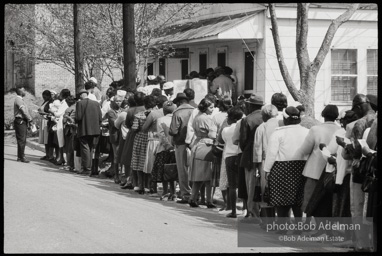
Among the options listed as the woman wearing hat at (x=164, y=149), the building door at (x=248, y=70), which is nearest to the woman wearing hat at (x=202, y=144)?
the woman wearing hat at (x=164, y=149)

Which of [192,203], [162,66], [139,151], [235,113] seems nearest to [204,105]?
[235,113]

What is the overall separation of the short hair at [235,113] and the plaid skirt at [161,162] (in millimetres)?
2377

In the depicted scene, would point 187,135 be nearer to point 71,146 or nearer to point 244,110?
point 244,110

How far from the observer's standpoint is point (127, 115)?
1725 cm

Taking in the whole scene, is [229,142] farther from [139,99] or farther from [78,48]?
[78,48]

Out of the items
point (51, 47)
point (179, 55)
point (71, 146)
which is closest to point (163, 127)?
point (71, 146)

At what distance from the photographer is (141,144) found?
16703 millimetres

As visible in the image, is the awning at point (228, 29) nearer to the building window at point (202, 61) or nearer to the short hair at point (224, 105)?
the building window at point (202, 61)

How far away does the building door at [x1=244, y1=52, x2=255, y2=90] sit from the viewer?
979 inches

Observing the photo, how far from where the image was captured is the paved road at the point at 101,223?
33.7ft

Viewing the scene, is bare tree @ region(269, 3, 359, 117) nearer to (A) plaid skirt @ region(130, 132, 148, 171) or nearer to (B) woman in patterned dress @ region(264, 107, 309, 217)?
(A) plaid skirt @ region(130, 132, 148, 171)

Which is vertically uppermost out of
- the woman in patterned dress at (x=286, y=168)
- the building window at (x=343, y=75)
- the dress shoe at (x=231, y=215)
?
the building window at (x=343, y=75)

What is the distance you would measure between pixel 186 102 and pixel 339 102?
10.0m

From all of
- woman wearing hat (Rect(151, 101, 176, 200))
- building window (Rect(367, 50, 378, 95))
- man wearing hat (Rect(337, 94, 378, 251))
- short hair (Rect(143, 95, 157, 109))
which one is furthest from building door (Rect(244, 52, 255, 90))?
man wearing hat (Rect(337, 94, 378, 251))
